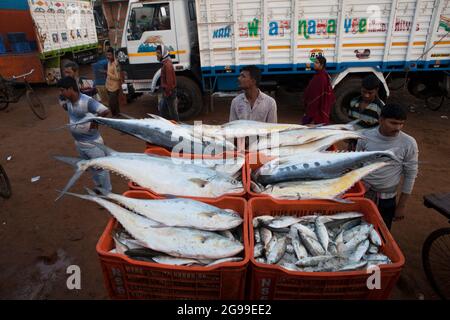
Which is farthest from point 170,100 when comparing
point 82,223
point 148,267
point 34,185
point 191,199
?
point 148,267

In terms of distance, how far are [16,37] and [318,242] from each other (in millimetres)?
15576

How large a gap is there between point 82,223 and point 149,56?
5.52 m

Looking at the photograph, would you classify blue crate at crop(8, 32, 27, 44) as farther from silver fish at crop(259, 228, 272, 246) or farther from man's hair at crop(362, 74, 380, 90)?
silver fish at crop(259, 228, 272, 246)

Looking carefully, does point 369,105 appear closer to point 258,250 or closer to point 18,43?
point 258,250

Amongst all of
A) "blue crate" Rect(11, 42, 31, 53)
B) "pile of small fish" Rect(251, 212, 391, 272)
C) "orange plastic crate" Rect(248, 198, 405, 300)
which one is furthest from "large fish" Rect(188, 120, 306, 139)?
"blue crate" Rect(11, 42, 31, 53)

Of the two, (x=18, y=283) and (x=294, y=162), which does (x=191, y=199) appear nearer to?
(x=294, y=162)

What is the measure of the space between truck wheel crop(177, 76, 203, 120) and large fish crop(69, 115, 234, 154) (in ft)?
17.9

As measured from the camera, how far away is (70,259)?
12.3 ft

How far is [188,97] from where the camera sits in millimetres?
8633

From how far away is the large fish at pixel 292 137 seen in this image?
2.97 metres

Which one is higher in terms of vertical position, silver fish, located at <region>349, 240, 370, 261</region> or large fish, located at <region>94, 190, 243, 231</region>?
large fish, located at <region>94, 190, 243, 231</region>

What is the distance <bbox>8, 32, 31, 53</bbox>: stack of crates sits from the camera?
488 inches

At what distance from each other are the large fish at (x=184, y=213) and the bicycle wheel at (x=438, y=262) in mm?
2326

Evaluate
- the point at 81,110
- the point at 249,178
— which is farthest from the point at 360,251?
the point at 81,110
